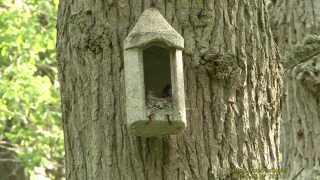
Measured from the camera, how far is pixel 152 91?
9.99 ft

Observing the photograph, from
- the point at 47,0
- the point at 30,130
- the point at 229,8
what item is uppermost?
the point at 47,0

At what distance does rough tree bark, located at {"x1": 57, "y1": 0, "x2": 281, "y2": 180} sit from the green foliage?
627 centimetres

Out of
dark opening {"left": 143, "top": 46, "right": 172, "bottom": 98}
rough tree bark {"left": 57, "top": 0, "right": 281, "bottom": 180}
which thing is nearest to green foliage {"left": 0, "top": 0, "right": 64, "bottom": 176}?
rough tree bark {"left": 57, "top": 0, "right": 281, "bottom": 180}

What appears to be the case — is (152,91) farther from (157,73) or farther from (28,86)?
(28,86)

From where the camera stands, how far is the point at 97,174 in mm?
3150

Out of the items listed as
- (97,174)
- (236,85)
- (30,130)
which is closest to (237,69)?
(236,85)

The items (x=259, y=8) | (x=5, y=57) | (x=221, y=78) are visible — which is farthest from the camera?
(x=5, y=57)

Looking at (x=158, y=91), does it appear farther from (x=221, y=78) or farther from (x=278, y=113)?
(x=278, y=113)

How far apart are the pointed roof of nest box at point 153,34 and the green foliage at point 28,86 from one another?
259 inches

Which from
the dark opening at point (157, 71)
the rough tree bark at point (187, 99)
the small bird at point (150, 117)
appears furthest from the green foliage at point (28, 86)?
the small bird at point (150, 117)

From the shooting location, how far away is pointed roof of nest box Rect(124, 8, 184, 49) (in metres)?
2.93

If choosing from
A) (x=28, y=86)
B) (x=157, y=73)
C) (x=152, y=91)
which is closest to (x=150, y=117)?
(x=152, y=91)

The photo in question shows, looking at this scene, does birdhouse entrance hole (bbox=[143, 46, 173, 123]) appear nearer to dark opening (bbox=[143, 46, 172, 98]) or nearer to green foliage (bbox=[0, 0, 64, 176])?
dark opening (bbox=[143, 46, 172, 98])

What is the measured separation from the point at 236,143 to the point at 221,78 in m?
0.29
